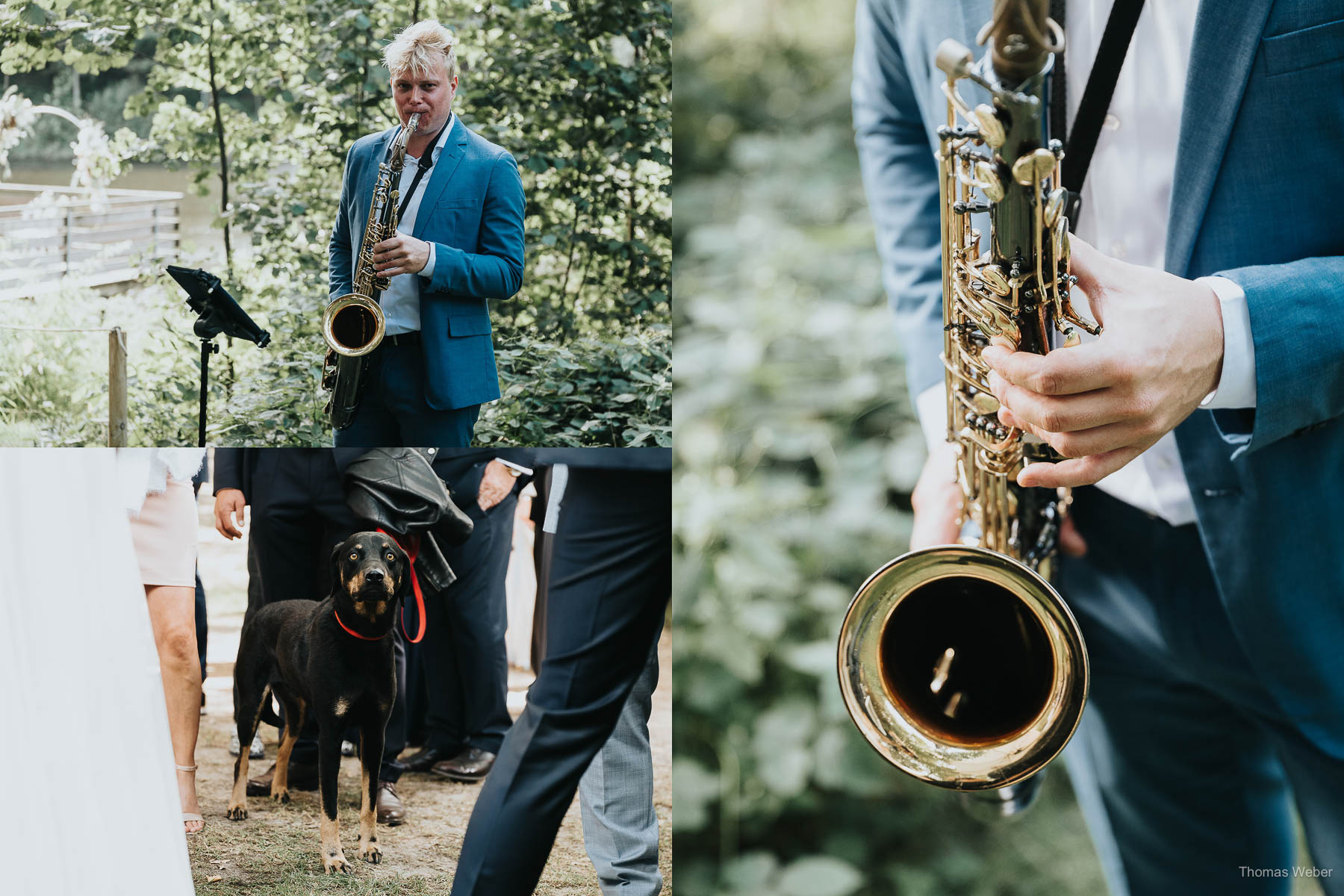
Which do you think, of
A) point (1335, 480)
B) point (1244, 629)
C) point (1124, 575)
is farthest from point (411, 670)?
point (1335, 480)

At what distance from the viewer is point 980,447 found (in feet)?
6.76

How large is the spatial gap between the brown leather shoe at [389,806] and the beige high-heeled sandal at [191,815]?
446 millimetres

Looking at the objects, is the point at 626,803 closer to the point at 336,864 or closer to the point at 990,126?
the point at 336,864

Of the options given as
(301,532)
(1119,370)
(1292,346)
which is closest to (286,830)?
(301,532)

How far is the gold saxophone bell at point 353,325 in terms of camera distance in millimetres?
2486

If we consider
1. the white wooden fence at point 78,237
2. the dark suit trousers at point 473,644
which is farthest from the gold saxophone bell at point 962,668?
the white wooden fence at point 78,237

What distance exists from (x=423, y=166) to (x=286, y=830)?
65.1 inches

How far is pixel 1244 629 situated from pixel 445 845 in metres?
1.88

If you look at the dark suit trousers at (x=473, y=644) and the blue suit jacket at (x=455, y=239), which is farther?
the dark suit trousers at (x=473, y=644)

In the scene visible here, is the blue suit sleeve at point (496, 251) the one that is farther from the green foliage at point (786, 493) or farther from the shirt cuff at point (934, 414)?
the shirt cuff at point (934, 414)

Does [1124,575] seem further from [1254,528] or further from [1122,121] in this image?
[1122,121]

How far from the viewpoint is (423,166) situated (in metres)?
2.50

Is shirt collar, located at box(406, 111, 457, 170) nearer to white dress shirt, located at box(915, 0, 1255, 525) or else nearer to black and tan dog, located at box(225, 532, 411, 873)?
black and tan dog, located at box(225, 532, 411, 873)

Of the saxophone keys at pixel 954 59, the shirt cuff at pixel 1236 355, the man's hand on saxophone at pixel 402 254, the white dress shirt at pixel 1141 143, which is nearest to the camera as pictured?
the saxophone keys at pixel 954 59
